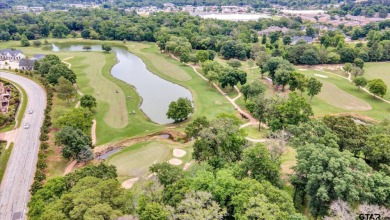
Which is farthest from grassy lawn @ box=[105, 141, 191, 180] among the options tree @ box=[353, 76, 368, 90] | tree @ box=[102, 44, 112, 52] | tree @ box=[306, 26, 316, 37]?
tree @ box=[306, 26, 316, 37]

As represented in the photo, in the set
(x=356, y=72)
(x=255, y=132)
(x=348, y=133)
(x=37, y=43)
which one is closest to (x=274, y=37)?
(x=356, y=72)

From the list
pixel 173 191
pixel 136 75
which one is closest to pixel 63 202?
pixel 173 191

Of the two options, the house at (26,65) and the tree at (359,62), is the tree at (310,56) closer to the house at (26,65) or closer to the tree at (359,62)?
the tree at (359,62)

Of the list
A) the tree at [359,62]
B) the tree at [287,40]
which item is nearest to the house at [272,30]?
the tree at [287,40]

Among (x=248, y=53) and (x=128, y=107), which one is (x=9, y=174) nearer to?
(x=128, y=107)

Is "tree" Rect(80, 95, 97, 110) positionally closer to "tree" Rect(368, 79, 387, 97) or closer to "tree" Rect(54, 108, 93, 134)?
"tree" Rect(54, 108, 93, 134)
